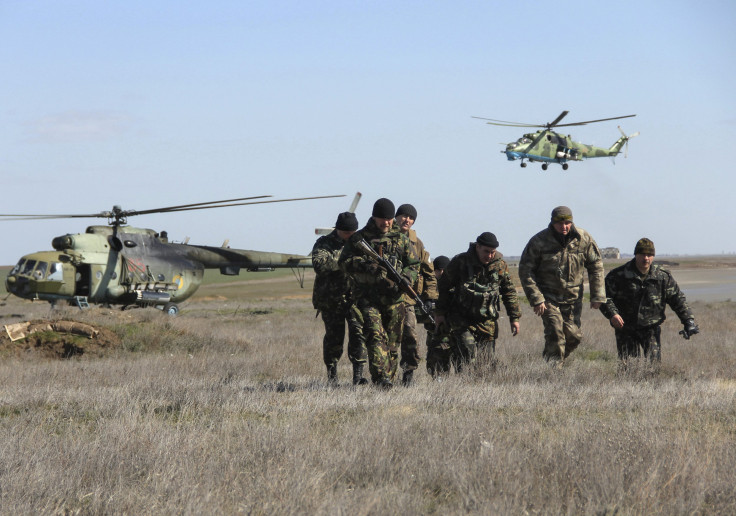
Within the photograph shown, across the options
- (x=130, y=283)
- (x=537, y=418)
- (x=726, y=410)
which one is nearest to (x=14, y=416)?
(x=537, y=418)

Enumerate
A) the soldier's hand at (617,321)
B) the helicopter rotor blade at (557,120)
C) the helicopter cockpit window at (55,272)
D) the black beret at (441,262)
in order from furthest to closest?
the helicopter rotor blade at (557,120) < the helicopter cockpit window at (55,272) < the black beret at (441,262) < the soldier's hand at (617,321)

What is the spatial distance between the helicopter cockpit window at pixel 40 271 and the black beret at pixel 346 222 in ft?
48.8

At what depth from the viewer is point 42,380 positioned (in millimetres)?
9336

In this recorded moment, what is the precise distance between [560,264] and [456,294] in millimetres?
1384

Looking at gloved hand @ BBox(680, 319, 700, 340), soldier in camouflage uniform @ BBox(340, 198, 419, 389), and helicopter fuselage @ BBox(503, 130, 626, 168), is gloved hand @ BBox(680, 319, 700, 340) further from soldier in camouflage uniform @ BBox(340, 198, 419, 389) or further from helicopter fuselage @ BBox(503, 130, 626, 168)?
helicopter fuselage @ BBox(503, 130, 626, 168)

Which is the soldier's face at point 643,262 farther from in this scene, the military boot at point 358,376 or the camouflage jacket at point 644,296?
the military boot at point 358,376

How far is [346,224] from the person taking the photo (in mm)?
8211

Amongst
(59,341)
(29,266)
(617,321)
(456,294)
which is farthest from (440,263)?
(29,266)

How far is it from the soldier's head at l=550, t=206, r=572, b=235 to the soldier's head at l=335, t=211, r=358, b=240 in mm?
2190

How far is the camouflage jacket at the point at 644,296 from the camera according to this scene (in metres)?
8.62

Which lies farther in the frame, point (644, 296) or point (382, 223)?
point (644, 296)

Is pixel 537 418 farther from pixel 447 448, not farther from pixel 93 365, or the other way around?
pixel 93 365

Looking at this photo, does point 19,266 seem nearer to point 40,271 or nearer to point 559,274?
point 40,271

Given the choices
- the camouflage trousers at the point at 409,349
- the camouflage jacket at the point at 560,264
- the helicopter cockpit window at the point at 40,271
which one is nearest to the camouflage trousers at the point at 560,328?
the camouflage jacket at the point at 560,264
